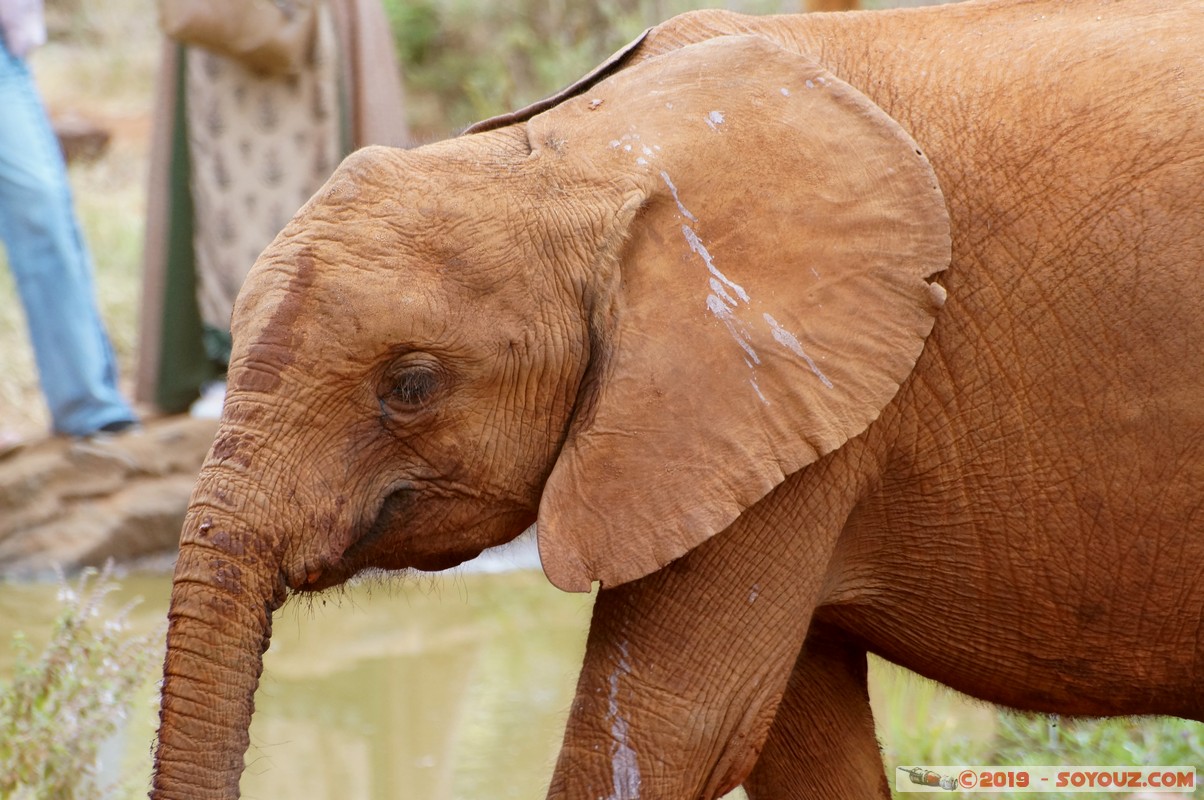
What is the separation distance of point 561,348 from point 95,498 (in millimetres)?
4676

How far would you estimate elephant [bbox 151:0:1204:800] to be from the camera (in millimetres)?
2510

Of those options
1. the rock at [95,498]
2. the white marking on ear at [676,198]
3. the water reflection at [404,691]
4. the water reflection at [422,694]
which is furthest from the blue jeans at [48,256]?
the white marking on ear at [676,198]

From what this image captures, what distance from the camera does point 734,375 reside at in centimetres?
253

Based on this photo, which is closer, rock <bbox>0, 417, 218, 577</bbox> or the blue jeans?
the blue jeans

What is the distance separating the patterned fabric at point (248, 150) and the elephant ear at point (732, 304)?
4.38 m

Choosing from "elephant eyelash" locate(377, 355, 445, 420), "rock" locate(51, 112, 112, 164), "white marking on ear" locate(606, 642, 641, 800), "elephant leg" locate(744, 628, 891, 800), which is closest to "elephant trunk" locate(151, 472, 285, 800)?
"elephant eyelash" locate(377, 355, 445, 420)

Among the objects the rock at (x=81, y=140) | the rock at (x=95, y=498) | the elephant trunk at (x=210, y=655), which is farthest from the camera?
the rock at (x=81, y=140)

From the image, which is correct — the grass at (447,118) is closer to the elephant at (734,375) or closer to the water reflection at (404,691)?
the water reflection at (404,691)

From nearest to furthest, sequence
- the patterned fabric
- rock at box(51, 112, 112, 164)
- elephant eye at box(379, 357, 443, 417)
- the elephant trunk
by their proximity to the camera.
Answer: the elephant trunk → elephant eye at box(379, 357, 443, 417) → the patterned fabric → rock at box(51, 112, 112, 164)

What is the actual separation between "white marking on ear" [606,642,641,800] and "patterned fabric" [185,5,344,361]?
451cm

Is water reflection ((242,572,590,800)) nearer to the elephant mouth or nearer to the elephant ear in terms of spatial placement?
the elephant mouth

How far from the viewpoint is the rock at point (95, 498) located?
6602 mm

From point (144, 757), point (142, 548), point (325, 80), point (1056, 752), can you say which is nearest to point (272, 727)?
point (144, 757)

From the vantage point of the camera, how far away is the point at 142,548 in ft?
22.4
